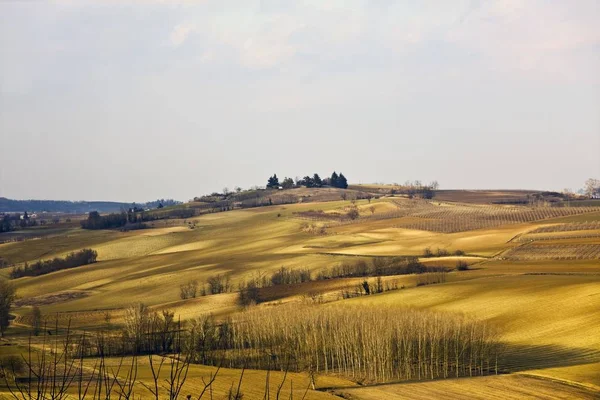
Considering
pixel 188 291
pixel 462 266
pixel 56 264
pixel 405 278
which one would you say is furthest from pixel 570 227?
pixel 56 264

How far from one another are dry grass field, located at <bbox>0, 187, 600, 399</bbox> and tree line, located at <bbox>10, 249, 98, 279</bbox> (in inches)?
147

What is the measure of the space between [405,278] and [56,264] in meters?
89.0

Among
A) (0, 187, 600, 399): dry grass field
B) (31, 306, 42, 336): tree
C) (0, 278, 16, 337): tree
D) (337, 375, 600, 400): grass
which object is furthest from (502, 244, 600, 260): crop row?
(0, 278, 16, 337): tree

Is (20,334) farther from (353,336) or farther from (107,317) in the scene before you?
(353,336)

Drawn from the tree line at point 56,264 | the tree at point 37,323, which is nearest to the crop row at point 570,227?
the tree at point 37,323

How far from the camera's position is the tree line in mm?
164250

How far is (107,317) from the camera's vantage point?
350ft

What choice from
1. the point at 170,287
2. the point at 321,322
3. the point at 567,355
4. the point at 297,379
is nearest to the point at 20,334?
the point at 170,287

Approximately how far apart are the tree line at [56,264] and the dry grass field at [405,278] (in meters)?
3.74

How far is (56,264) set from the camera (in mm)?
168250

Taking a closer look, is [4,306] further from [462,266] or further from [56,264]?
[462,266]

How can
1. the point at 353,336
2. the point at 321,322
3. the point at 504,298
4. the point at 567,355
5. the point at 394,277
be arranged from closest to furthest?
the point at 567,355 < the point at 353,336 < the point at 321,322 < the point at 504,298 < the point at 394,277

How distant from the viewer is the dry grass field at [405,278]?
58906mm

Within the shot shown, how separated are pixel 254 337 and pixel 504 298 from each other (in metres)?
30.1
